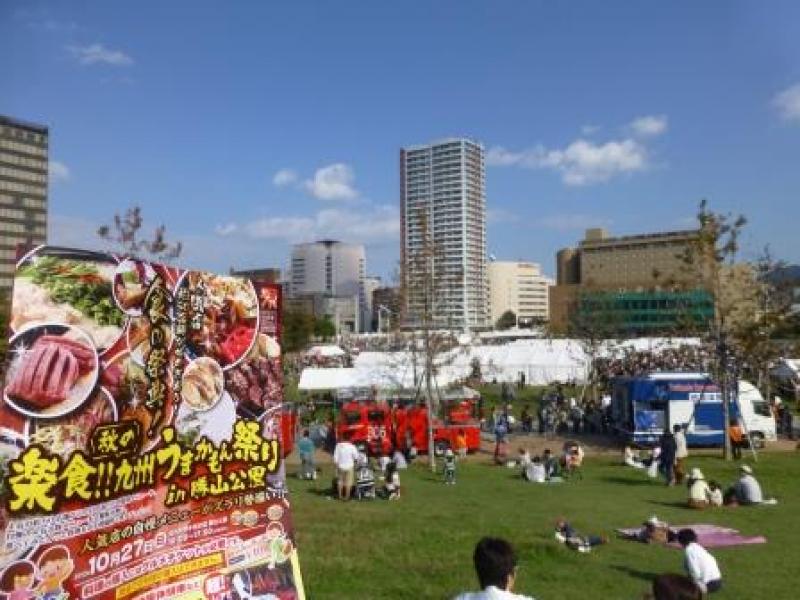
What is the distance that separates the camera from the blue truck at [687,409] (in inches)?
1109

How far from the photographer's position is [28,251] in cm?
472

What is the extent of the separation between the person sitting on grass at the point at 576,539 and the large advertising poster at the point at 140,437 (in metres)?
8.38

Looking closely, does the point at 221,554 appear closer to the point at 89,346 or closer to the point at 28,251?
the point at 89,346

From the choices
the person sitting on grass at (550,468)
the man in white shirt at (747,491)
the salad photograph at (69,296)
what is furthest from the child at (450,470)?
the salad photograph at (69,296)

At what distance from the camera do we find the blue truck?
2816 centimetres

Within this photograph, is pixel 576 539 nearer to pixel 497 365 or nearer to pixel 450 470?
pixel 450 470

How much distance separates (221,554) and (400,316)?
75.8 feet

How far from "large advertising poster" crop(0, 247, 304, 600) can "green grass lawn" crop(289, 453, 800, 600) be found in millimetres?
5219

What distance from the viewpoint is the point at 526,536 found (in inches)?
562

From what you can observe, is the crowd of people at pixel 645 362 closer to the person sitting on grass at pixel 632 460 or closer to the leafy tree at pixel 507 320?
the person sitting on grass at pixel 632 460

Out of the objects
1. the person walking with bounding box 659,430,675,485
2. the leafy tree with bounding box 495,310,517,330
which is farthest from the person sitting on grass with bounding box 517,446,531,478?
the leafy tree with bounding box 495,310,517,330

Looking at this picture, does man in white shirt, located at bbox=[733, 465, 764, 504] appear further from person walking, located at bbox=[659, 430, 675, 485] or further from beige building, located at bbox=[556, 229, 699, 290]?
beige building, located at bbox=[556, 229, 699, 290]

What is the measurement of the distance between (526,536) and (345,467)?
648cm

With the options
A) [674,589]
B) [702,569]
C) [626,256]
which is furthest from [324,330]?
[674,589]
